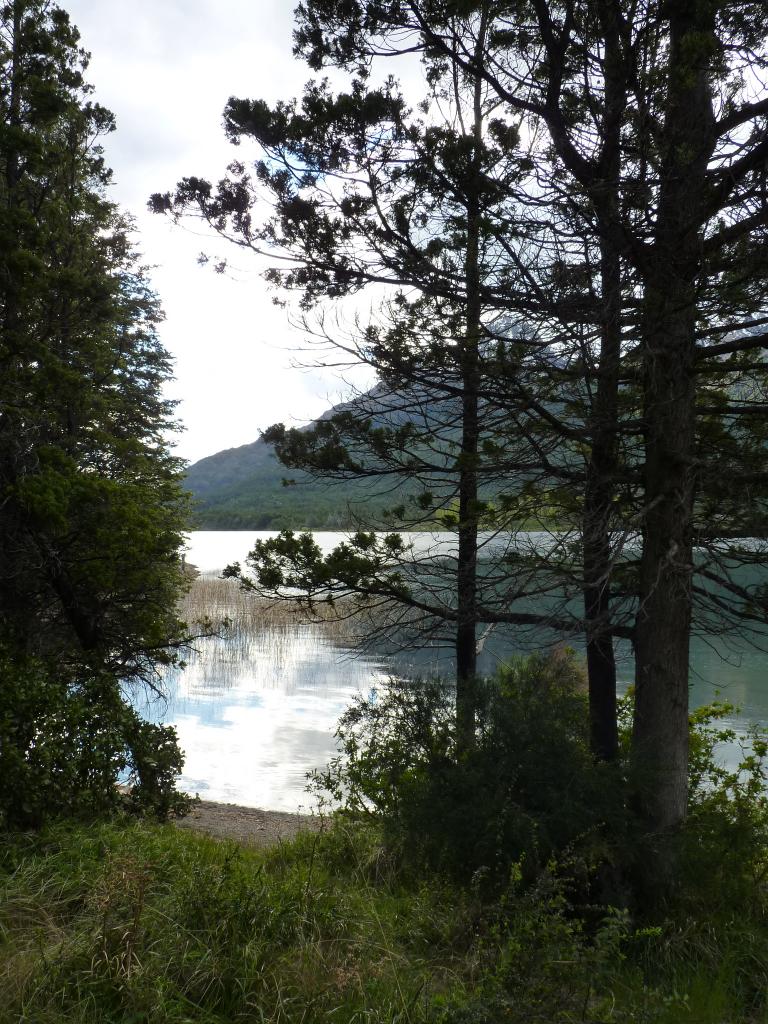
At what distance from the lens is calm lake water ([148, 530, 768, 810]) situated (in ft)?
42.4

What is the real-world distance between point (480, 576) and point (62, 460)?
4.44 meters

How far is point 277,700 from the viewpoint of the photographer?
59.7ft

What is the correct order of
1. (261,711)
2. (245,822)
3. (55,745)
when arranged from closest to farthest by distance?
(55,745), (245,822), (261,711)

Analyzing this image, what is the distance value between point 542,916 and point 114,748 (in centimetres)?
383

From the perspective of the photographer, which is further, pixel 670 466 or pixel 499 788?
pixel 670 466

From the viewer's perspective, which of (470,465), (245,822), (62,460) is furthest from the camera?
(245,822)

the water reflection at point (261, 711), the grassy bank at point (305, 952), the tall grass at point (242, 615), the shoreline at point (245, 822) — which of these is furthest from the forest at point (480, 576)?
the tall grass at point (242, 615)

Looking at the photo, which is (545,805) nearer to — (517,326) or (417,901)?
(417,901)

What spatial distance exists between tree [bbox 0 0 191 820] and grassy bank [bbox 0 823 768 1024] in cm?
188

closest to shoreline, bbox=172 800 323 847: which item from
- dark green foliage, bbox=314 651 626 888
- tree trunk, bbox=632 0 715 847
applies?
dark green foliage, bbox=314 651 626 888

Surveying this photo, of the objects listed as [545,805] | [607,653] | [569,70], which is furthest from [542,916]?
[569,70]

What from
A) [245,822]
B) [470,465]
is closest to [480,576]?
[470,465]

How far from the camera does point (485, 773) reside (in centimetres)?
497

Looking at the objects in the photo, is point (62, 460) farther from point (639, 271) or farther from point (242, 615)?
point (242, 615)
